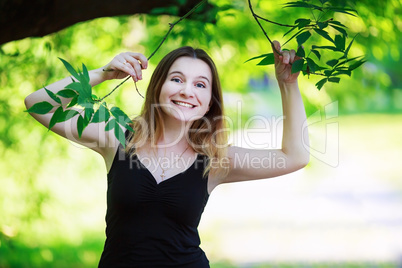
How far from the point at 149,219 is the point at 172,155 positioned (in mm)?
266

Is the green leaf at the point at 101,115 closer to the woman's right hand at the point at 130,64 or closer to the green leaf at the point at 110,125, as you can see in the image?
the green leaf at the point at 110,125

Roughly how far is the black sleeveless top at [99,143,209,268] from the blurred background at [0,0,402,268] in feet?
4.17

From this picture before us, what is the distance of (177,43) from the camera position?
3432mm

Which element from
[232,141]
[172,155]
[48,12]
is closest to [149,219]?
[172,155]

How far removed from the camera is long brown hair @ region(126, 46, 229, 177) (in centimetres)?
184

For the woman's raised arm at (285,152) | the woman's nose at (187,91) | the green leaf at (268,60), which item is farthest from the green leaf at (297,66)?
the woman's nose at (187,91)

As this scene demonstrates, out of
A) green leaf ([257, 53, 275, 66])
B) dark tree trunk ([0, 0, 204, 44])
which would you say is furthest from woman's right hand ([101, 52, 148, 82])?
dark tree trunk ([0, 0, 204, 44])

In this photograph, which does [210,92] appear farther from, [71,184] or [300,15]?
[71,184]

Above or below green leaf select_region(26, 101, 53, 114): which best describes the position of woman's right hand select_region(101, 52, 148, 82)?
above

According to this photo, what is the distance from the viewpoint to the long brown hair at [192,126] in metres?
1.84

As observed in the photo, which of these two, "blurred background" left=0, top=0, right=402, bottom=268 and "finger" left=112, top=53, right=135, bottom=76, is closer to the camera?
"finger" left=112, top=53, right=135, bottom=76

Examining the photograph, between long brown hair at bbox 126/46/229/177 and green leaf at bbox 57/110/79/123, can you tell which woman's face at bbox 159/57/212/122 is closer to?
long brown hair at bbox 126/46/229/177

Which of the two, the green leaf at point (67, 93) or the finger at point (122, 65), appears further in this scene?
the finger at point (122, 65)

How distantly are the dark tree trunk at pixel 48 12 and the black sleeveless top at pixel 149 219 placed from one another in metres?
0.81
